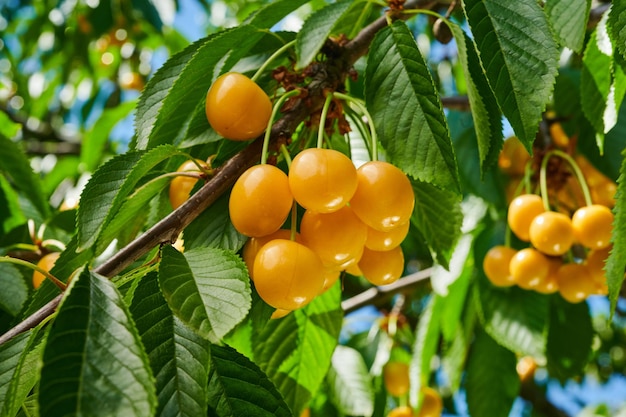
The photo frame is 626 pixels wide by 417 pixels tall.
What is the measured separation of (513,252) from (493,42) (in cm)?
84

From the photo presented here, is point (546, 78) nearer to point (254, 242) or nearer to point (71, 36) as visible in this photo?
point (254, 242)

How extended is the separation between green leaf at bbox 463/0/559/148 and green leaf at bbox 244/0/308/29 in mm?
349

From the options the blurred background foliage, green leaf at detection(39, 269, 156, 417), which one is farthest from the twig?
green leaf at detection(39, 269, 156, 417)

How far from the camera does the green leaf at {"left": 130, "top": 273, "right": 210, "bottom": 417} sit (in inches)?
26.3

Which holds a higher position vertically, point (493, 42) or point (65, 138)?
point (493, 42)

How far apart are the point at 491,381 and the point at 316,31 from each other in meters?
1.37

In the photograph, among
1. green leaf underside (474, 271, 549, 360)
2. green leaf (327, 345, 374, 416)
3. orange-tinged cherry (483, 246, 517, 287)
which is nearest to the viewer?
orange-tinged cherry (483, 246, 517, 287)

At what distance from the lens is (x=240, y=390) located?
0.79 meters

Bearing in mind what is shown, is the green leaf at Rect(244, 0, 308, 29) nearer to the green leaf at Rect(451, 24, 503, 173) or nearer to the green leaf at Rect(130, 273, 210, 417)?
the green leaf at Rect(451, 24, 503, 173)

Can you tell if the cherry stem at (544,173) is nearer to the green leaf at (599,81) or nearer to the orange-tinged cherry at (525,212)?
the orange-tinged cherry at (525,212)

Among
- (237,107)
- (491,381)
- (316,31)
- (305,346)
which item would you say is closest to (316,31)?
(316,31)

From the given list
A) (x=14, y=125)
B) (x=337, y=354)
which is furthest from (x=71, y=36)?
(x=337, y=354)

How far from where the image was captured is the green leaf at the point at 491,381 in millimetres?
1855

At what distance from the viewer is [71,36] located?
10.9 feet
